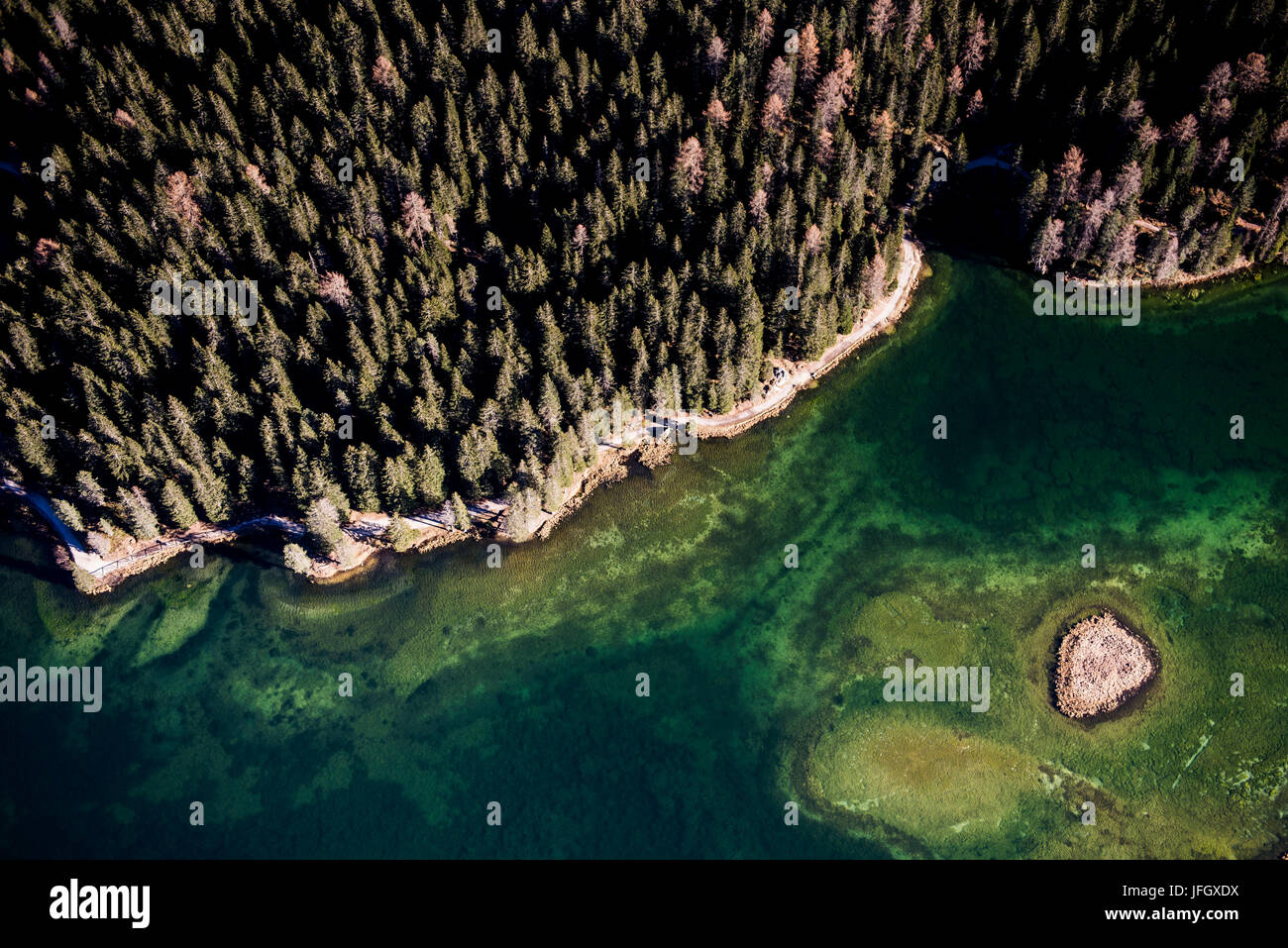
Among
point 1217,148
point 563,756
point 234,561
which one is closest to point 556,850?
point 563,756

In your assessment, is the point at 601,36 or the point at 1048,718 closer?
the point at 1048,718

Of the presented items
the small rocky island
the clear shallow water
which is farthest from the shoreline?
the small rocky island

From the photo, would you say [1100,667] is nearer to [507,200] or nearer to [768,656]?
[768,656]

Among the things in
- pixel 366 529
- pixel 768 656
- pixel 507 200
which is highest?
pixel 507 200

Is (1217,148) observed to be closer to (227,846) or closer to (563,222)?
(563,222)

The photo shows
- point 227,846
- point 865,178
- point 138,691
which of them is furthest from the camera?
point 865,178

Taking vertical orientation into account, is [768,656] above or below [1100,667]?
above

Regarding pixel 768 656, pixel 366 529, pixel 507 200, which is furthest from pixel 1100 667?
pixel 507 200
